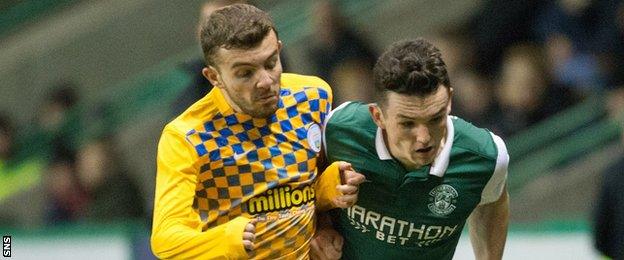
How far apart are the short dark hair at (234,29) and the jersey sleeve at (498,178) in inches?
30.9

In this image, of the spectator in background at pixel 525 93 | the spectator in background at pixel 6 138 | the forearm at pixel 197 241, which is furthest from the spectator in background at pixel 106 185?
the forearm at pixel 197 241

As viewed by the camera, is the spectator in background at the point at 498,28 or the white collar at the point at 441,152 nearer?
the white collar at the point at 441,152

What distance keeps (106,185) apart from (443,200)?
12.1 feet

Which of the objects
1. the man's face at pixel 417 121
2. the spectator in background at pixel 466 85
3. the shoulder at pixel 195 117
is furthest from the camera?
the spectator in background at pixel 466 85

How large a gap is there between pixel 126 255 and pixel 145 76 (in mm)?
1422

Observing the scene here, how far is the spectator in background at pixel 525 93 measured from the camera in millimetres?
6766

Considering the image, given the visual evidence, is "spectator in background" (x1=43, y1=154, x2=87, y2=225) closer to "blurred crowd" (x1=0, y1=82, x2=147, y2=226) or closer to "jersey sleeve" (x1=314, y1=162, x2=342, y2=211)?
"blurred crowd" (x1=0, y1=82, x2=147, y2=226)

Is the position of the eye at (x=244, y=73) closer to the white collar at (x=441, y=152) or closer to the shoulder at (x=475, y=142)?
the white collar at (x=441, y=152)

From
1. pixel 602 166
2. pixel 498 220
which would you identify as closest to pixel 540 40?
pixel 602 166

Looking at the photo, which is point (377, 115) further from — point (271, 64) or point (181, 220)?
point (181, 220)

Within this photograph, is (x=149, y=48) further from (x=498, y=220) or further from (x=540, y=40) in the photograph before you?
(x=498, y=220)

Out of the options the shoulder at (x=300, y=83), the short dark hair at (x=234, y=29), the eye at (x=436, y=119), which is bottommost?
the eye at (x=436, y=119)

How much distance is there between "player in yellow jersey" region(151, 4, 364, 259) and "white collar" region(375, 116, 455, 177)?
6.8 inches

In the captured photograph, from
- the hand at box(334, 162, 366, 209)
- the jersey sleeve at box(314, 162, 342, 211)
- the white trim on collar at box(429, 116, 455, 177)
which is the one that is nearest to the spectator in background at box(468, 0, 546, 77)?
the white trim on collar at box(429, 116, 455, 177)
